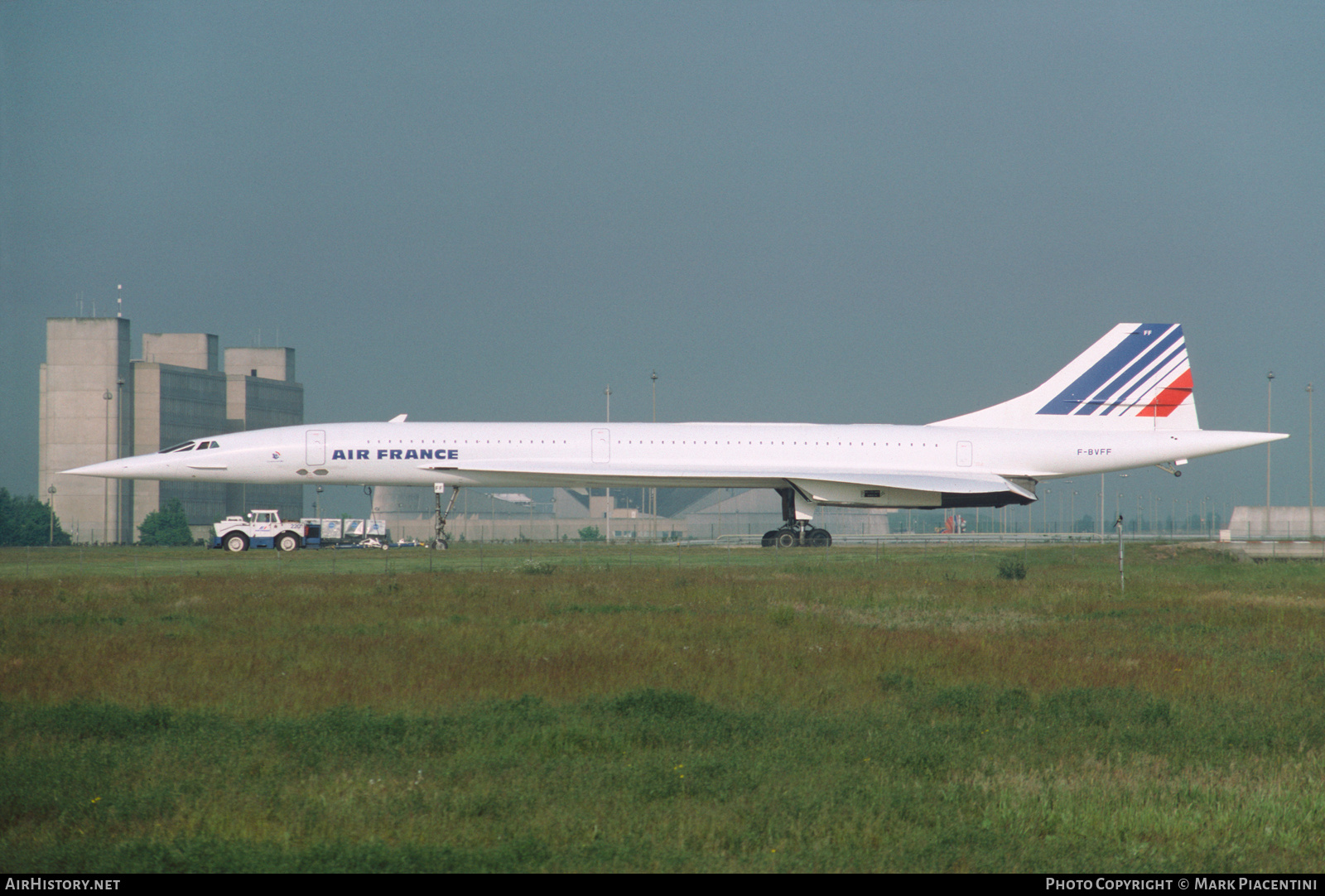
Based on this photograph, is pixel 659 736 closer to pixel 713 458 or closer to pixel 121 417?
pixel 713 458

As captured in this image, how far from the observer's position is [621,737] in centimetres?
898

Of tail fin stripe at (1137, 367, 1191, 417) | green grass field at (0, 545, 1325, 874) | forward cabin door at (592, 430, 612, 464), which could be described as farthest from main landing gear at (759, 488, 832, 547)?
green grass field at (0, 545, 1325, 874)

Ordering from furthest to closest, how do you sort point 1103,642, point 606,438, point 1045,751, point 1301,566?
point 606,438
point 1301,566
point 1103,642
point 1045,751

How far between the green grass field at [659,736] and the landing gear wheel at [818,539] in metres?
19.4

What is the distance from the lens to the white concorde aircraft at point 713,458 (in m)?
37.0

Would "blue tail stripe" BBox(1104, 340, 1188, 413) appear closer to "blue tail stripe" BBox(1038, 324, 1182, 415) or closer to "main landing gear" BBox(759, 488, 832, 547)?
"blue tail stripe" BBox(1038, 324, 1182, 415)

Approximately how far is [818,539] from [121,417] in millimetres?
71638

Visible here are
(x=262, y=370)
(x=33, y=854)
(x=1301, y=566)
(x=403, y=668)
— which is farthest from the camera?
(x=262, y=370)

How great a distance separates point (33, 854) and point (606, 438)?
31.3m

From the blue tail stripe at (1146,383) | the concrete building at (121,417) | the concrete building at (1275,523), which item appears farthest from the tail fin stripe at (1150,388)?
the concrete building at (121,417)

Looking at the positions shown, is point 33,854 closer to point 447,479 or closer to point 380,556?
point 380,556

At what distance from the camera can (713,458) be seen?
123 ft

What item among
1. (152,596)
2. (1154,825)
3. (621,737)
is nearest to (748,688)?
(621,737)

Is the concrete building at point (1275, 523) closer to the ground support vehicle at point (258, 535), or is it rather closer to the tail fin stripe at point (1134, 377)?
the tail fin stripe at point (1134, 377)
